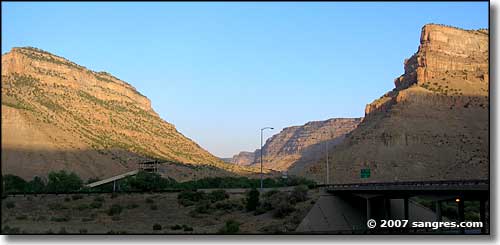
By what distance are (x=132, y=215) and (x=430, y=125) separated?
76.9 m

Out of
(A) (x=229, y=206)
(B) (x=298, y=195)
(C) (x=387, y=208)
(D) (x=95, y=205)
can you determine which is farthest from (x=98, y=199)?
(C) (x=387, y=208)

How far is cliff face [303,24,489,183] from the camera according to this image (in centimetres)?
11100

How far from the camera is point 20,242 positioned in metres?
29.5

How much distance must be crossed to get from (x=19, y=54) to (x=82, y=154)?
44009 mm

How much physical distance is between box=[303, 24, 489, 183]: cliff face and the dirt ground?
46.7m

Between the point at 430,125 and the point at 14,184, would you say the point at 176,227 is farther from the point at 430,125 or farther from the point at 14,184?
the point at 430,125

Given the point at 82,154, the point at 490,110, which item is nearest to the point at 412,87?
the point at 82,154

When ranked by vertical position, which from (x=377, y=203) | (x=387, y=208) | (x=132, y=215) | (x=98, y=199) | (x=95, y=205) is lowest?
Answer: (x=132, y=215)

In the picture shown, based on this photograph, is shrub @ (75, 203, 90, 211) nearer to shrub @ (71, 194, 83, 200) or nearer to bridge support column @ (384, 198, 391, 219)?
shrub @ (71, 194, 83, 200)

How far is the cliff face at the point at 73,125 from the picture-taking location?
11244 centimetres

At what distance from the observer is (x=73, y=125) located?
13400 cm

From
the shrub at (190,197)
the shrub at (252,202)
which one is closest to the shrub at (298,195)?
the shrub at (252,202)

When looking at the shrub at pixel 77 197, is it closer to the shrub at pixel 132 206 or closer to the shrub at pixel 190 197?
the shrub at pixel 132 206

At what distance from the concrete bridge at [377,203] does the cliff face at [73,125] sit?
185 feet
